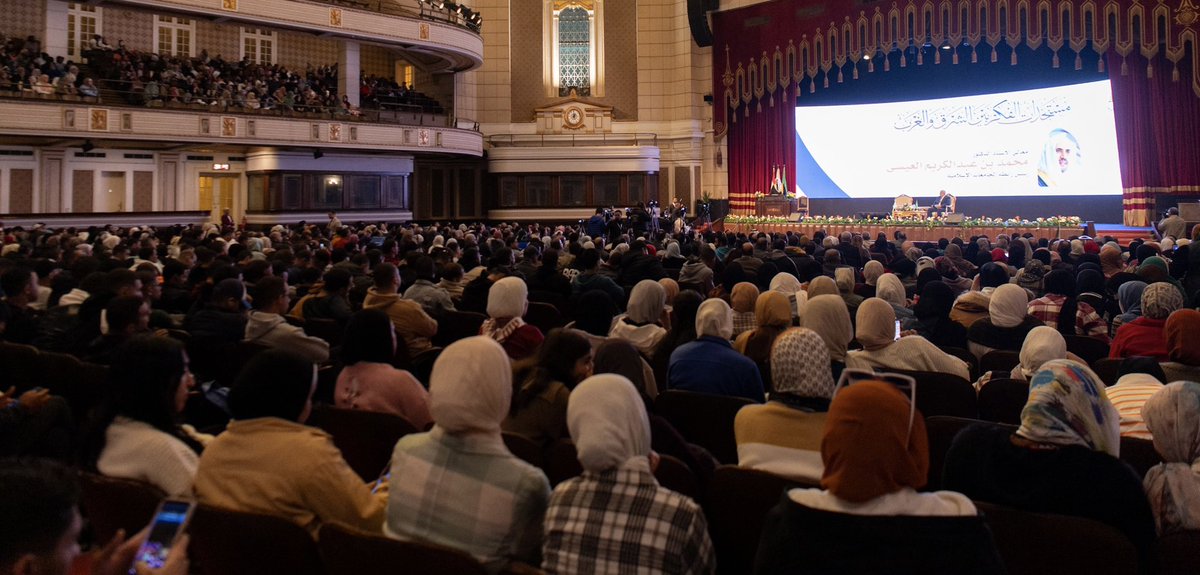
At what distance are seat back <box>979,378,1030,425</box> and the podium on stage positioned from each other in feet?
65.5

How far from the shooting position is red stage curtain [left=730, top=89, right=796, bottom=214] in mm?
25609

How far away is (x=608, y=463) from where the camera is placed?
2.36m

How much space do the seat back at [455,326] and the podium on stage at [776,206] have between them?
1831 centimetres

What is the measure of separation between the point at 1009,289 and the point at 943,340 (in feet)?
2.68

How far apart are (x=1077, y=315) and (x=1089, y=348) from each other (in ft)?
3.64

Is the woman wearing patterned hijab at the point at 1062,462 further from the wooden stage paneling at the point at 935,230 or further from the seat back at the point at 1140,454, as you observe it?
the wooden stage paneling at the point at 935,230

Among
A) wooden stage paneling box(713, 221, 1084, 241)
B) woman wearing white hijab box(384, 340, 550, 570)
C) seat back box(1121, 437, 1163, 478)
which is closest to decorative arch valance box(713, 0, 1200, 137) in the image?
wooden stage paneling box(713, 221, 1084, 241)

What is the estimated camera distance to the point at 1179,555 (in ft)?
8.41

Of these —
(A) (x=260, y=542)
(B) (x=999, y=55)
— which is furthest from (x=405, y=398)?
(B) (x=999, y=55)

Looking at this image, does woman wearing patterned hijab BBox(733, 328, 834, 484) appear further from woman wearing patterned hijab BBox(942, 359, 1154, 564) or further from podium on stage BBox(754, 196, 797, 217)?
podium on stage BBox(754, 196, 797, 217)

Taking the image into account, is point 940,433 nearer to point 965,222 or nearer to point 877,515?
point 877,515

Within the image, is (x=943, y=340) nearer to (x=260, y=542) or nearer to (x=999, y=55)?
(x=260, y=542)

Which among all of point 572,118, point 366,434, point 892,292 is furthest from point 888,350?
point 572,118

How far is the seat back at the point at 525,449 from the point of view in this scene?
3.23 meters
